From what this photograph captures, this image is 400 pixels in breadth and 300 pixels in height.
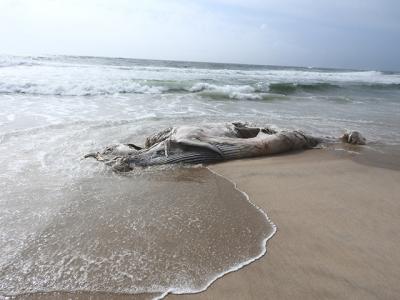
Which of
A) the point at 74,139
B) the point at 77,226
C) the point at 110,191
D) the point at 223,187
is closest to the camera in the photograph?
the point at 77,226

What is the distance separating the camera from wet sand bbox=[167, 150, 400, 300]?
2.38 meters

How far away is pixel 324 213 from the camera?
3.53 m

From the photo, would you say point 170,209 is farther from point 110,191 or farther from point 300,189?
point 300,189

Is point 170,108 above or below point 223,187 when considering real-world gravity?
below

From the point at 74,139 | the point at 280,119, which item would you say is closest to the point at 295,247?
the point at 74,139

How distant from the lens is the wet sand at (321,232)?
7.82 feet

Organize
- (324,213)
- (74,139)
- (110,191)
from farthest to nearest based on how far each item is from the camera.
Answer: (74,139) < (110,191) < (324,213)

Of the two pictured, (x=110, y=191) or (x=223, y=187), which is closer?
(x=110, y=191)

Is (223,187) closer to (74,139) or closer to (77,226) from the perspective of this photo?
(77,226)

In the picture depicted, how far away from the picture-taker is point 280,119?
914cm

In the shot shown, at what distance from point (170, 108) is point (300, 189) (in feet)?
22.5

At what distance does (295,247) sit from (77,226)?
176 cm

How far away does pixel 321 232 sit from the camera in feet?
10.3

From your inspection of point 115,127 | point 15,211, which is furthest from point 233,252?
point 115,127
